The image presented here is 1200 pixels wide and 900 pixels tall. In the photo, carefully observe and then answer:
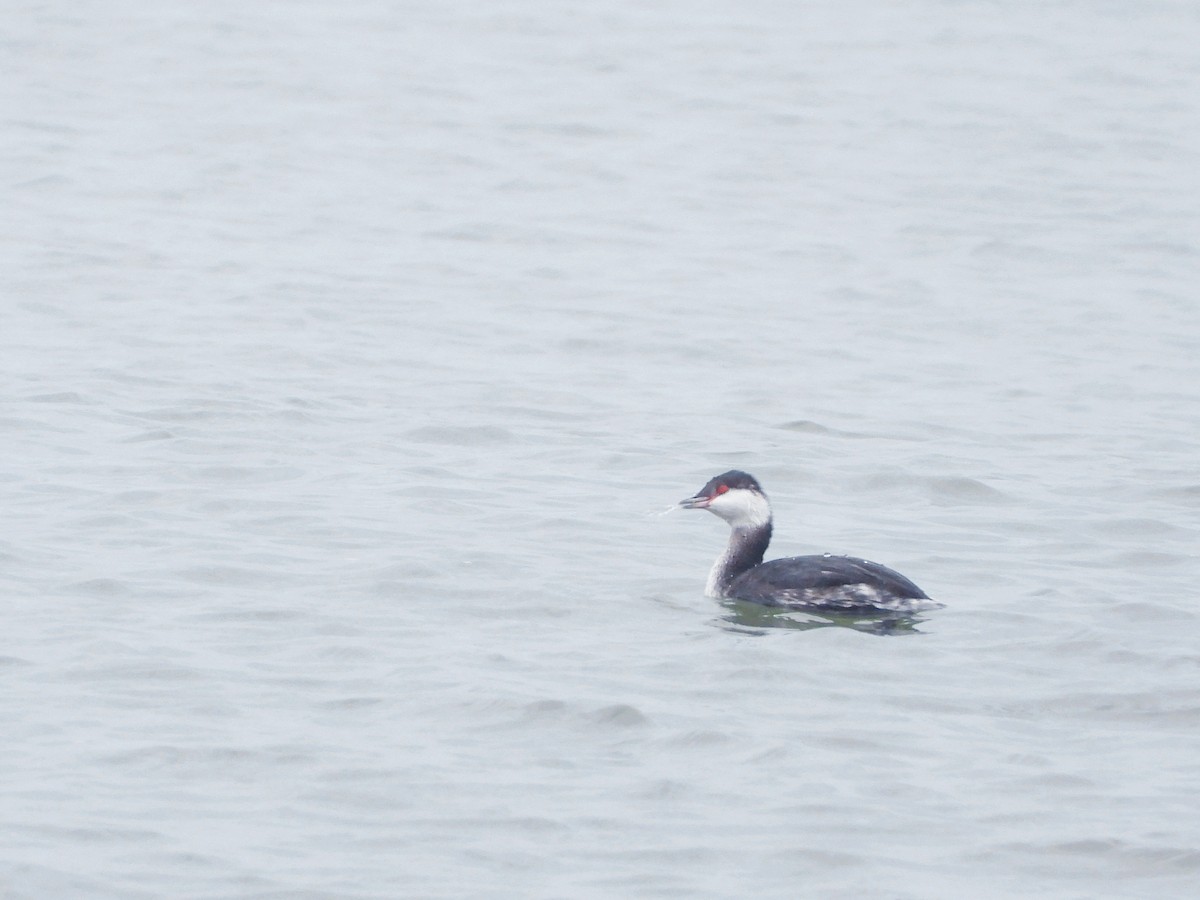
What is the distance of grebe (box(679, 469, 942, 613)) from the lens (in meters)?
11.5

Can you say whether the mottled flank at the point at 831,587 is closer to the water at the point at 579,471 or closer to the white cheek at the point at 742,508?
the water at the point at 579,471

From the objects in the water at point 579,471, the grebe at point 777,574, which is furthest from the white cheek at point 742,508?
the water at point 579,471

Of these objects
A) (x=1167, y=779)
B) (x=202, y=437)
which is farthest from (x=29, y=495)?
(x=1167, y=779)

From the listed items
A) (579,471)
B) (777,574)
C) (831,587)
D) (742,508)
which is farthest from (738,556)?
(579,471)

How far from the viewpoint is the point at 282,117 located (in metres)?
30.6

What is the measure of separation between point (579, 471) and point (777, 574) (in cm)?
337

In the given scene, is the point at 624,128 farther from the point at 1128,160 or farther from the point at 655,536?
the point at 655,536

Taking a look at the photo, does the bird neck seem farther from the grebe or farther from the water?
the water

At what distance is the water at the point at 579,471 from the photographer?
8.60 m

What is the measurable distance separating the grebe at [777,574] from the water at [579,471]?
0.84ft

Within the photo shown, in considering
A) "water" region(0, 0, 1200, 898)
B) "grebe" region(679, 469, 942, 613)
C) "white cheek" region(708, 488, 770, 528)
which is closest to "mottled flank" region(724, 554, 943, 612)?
"grebe" region(679, 469, 942, 613)

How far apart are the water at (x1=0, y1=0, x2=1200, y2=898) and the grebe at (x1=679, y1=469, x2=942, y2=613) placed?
26 cm

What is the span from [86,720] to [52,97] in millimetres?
22291

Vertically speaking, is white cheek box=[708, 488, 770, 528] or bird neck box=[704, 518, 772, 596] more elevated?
white cheek box=[708, 488, 770, 528]
